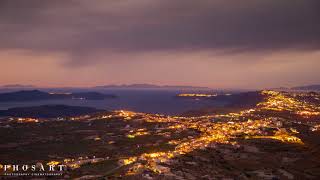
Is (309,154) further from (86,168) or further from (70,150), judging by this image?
(70,150)

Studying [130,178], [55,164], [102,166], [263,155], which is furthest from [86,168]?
[263,155]

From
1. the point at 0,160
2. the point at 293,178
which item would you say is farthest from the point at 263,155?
the point at 0,160

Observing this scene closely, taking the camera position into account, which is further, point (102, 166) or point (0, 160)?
point (0, 160)

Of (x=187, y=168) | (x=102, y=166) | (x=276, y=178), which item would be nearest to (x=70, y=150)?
(x=102, y=166)

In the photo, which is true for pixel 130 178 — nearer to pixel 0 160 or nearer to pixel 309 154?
pixel 0 160

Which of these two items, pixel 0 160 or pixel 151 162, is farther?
pixel 0 160

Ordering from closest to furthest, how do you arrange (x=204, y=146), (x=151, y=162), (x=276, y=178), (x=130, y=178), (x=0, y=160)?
(x=130, y=178) < (x=276, y=178) < (x=151, y=162) < (x=0, y=160) < (x=204, y=146)

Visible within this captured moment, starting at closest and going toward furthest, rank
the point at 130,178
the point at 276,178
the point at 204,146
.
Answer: the point at 130,178 < the point at 276,178 < the point at 204,146

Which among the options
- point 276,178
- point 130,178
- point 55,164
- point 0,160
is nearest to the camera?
point 130,178

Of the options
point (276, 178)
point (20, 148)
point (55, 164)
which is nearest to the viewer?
point (276, 178)
